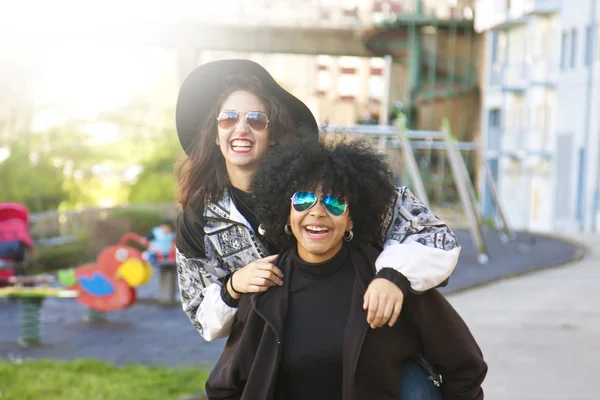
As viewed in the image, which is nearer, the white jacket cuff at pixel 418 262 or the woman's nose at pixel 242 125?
the white jacket cuff at pixel 418 262

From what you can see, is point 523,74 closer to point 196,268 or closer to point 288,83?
point 288,83

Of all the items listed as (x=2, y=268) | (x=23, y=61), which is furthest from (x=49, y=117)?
(x=2, y=268)

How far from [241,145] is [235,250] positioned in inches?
13.4

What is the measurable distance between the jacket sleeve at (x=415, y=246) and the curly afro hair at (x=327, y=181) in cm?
7

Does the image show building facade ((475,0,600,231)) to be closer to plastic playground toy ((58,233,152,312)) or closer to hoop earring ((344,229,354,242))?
plastic playground toy ((58,233,152,312))

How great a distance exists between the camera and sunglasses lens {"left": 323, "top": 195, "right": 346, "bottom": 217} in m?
3.29

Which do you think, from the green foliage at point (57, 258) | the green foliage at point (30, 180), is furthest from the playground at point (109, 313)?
the green foliage at point (30, 180)

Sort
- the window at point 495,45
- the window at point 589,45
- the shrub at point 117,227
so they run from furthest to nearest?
1. the window at point 495,45
2. the window at point 589,45
3. the shrub at point 117,227

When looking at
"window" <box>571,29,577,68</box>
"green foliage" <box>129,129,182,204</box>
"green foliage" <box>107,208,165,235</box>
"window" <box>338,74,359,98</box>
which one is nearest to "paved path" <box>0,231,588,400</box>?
"green foliage" <box>107,208,165,235</box>

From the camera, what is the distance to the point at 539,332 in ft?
→ 34.0

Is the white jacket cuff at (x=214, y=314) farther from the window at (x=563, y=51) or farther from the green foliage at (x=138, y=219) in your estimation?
the window at (x=563, y=51)

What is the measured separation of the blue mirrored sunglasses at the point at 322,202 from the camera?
10.8 ft

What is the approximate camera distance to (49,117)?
31.0 meters

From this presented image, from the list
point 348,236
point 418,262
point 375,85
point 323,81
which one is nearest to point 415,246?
point 418,262
